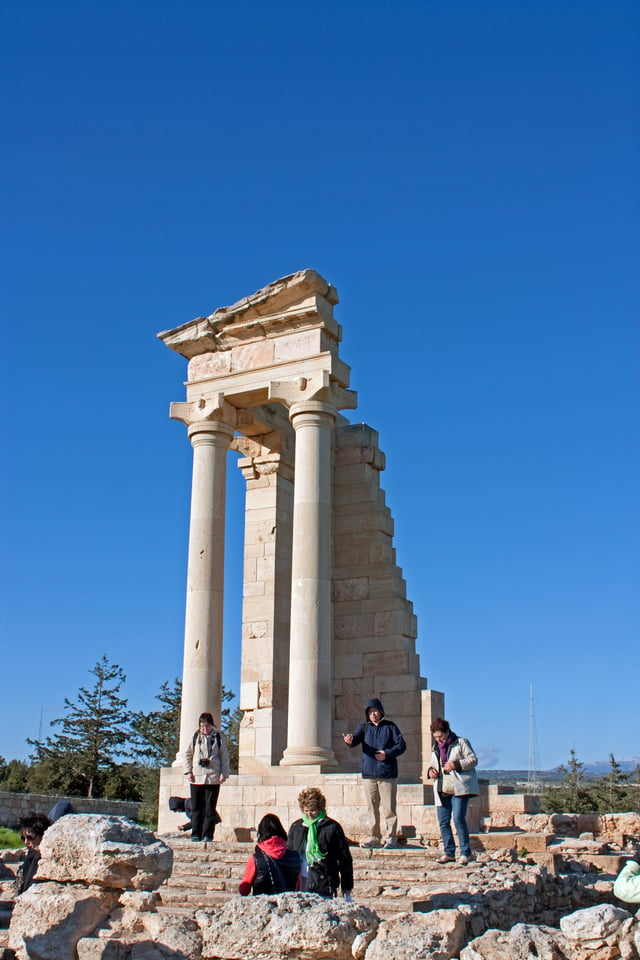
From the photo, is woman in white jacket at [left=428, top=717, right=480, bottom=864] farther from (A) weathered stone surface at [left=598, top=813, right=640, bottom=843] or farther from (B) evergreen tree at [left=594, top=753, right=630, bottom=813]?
(B) evergreen tree at [left=594, top=753, right=630, bottom=813]

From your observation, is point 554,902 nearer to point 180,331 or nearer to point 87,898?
point 87,898

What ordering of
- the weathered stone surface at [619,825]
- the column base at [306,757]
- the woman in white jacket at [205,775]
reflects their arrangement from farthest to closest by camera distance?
the weathered stone surface at [619,825] → the column base at [306,757] → the woman in white jacket at [205,775]

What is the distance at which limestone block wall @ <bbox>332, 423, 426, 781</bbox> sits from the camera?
22.0 meters

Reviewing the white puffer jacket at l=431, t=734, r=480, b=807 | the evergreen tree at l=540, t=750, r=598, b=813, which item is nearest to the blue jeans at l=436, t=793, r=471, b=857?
the white puffer jacket at l=431, t=734, r=480, b=807

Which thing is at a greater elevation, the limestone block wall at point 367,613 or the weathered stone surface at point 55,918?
the limestone block wall at point 367,613

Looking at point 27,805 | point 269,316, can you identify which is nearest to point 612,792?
point 27,805

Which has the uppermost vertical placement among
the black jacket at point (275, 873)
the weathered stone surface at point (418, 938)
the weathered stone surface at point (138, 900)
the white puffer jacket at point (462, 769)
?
the white puffer jacket at point (462, 769)

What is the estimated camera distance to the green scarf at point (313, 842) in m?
9.62

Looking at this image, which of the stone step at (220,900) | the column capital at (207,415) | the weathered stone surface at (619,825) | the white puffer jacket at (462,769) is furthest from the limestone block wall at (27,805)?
the white puffer jacket at (462,769)

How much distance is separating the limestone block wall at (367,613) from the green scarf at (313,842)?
1172 centimetres

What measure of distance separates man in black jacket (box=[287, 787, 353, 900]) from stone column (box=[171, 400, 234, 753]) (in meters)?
10.1

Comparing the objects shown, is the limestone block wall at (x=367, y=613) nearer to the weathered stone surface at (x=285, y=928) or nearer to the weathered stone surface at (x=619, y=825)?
the weathered stone surface at (x=619, y=825)

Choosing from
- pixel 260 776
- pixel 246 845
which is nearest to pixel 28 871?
pixel 246 845

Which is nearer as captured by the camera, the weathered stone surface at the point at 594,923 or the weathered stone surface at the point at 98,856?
the weathered stone surface at the point at 594,923
